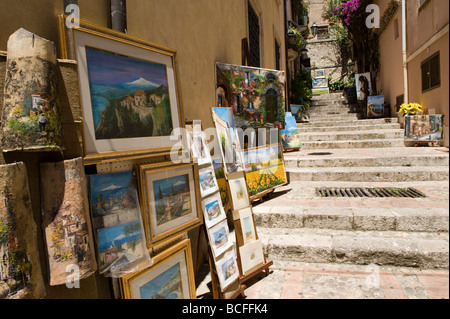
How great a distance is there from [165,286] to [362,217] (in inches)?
100

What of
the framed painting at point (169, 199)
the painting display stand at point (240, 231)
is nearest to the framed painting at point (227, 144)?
the painting display stand at point (240, 231)

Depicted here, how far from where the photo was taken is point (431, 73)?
736 centimetres

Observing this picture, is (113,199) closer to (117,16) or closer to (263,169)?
(117,16)

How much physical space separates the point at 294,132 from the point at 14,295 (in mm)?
7563

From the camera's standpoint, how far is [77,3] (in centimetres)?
186

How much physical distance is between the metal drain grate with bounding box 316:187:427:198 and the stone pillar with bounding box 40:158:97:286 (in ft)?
12.7

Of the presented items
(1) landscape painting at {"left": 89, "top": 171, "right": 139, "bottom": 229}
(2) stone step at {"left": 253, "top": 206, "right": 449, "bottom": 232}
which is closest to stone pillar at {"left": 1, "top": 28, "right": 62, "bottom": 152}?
(1) landscape painting at {"left": 89, "top": 171, "right": 139, "bottom": 229}

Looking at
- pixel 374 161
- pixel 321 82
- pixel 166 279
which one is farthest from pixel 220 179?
pixel 321 82

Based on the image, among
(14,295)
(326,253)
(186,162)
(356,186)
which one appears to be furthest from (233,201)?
(356,186)

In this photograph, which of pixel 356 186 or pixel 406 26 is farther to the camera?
pixel 406 26

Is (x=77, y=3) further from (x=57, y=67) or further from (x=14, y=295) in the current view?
(x=14, y=295)

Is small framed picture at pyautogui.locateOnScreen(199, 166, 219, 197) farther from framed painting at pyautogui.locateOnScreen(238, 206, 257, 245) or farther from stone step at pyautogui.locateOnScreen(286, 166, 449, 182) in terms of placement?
stone step at pyautogui.locateOnScreen(286, 166, 449, 182)

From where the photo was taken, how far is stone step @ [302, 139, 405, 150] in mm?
7622

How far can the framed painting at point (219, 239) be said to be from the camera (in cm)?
261
